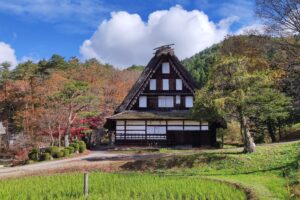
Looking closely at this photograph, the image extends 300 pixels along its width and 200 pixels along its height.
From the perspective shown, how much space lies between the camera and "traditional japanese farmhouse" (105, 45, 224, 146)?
105ft

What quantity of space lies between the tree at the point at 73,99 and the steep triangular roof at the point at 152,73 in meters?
3.84

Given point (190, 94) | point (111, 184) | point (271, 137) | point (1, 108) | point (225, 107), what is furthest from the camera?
point (1, 108)

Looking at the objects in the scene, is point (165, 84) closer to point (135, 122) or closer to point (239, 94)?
point (135, 122)

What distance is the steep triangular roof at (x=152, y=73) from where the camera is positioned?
33.1 m

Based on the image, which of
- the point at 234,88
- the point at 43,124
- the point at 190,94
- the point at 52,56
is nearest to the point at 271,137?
the point at 190,94

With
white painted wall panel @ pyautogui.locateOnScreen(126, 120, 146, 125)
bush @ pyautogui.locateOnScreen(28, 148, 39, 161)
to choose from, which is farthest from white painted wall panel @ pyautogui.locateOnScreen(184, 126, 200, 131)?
bush @ pyautogui.locateOnScreen(28, 148, 39, 161)

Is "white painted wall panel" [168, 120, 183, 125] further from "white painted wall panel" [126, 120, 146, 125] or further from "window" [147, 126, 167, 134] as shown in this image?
"white painted wall panel" [126, 120, 146, 125]

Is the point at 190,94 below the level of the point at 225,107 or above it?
above

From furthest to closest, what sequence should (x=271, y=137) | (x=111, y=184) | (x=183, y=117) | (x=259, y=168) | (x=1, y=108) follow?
(x=1, y=108) → (x=271, y=137) → (x=183, y=117) → (x=259, y=168) → (x=111, y=184)

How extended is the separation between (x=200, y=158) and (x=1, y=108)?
2779 cm

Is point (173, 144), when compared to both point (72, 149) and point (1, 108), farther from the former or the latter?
point (1, 108)

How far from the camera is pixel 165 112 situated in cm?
3300

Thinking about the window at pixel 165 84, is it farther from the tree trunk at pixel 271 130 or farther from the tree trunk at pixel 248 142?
the tree trunk at pixel 248 142

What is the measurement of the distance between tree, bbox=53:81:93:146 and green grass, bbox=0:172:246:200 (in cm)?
1832
